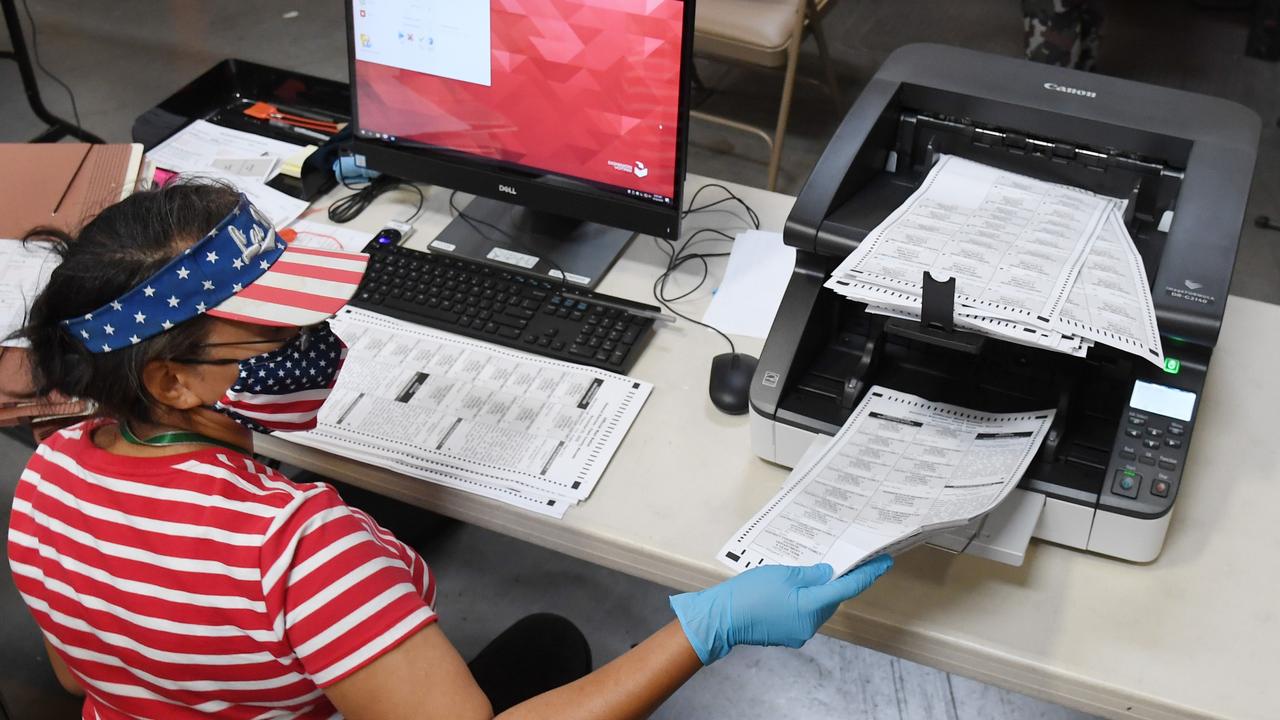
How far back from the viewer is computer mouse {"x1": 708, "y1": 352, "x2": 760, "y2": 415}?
4.22 ft

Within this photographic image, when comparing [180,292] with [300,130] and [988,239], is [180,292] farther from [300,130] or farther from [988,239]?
[300,130]

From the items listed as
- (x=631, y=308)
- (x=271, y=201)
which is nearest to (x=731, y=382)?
(x=631, y=308)

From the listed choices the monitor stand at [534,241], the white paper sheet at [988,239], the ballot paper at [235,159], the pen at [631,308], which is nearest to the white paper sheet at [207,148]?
the ballot paper at [235,159]

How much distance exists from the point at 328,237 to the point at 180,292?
71 cm

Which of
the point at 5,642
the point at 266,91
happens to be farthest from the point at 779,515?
the point at 5,642

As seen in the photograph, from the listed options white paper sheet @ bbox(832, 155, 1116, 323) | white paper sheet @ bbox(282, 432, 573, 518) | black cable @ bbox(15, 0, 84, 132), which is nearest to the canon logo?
white paper sheet @ bbox(832, 155, 1116, 323)

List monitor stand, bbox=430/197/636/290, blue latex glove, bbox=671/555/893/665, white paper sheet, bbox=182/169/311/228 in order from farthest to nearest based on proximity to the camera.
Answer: white paper sheet, bbox=182/169/311/228 < monitor stand, bbox=430/197/636/290 < blue latex glove, bbox=671/555/893/665

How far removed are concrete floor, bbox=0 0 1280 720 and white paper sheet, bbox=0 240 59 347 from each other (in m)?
0.50

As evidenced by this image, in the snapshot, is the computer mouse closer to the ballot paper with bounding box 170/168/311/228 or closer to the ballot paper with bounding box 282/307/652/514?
the ballot paper with bounding box 282/307/652/514

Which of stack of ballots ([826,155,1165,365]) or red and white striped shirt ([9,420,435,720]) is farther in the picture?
stack of ballots ([826,155,1165,365])

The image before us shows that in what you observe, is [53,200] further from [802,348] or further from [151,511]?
[802,348]

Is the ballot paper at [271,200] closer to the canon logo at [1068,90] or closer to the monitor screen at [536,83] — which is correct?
the monitor screen at [536,83]

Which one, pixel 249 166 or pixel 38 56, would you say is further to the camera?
pixel 38 56

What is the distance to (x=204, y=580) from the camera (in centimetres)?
90
